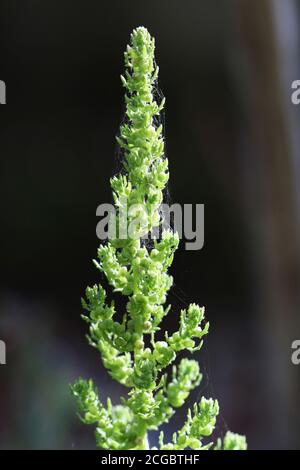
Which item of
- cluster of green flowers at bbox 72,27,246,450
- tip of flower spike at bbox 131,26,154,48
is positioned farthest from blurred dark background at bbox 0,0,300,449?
tip of flower spike at bbox 131,26,154,48

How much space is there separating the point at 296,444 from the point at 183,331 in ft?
7.84

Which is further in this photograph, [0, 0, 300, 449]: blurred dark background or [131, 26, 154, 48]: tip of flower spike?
[0, 0, 300, 449]: blurred dark background

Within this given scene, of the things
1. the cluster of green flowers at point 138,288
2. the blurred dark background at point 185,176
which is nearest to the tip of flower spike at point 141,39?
the cluster of green flowers at point 138,288

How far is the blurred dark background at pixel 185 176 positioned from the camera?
2953mm

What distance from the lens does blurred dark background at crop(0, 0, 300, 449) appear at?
9.69 feet

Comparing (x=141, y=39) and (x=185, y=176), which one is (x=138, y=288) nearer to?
(x=141, y=39)

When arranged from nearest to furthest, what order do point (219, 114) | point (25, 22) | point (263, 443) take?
point (263, 443) < point (219, 114) < point (25, 22)

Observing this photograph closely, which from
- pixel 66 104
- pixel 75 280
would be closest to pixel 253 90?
pixel 66 104

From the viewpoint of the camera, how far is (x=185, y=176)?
4.10 m

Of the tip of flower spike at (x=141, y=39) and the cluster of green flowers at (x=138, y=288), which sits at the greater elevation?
the tip of flower spike at (x=141, y=39)

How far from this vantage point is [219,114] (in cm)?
378

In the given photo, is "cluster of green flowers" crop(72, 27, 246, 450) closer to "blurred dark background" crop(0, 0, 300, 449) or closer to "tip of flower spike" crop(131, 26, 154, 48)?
"tip of flower spike" crop(131, 26, 154, 48)

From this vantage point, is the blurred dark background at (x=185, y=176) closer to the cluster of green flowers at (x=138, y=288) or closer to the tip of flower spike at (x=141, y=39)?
the cluster of green flowers at (x=138, y=288)
